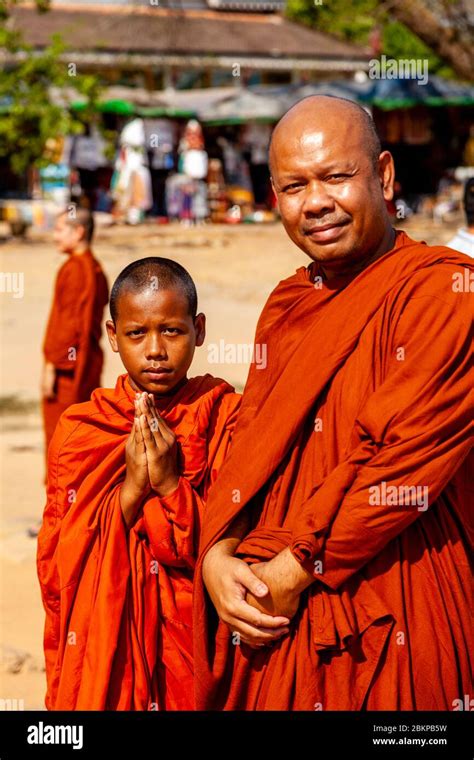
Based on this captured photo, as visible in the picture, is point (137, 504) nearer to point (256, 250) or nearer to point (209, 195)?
point (256, 250)

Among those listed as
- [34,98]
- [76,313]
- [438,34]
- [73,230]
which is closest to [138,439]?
[76,313]

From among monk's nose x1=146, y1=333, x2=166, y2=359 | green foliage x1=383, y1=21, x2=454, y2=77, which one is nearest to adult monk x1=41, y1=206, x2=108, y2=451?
monk's nose x1=146, y1=333, x2=166, y2=359

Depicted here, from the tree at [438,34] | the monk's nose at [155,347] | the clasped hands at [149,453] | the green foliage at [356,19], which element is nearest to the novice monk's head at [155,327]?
the monk's nose at [155,347]

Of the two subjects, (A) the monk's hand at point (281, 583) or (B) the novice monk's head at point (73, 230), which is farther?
(B) the novice monk's head at point (73, 230)

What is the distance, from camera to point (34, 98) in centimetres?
1936

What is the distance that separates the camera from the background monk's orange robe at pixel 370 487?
2285mm

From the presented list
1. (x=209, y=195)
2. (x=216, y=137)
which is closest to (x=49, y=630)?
(x=209, y=195)

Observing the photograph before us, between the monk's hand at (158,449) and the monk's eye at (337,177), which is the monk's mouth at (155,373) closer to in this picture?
the monk's hand at (158,449)

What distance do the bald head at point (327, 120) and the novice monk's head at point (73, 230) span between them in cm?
395

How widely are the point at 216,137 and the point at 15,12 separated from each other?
24.5 feet

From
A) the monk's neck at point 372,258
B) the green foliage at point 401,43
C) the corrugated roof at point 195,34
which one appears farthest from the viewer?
the green foliage at point 401,43

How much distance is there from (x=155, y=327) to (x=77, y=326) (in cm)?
355

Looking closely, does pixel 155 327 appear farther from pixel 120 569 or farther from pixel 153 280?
pixel 120 569

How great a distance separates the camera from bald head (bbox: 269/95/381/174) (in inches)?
97.7
